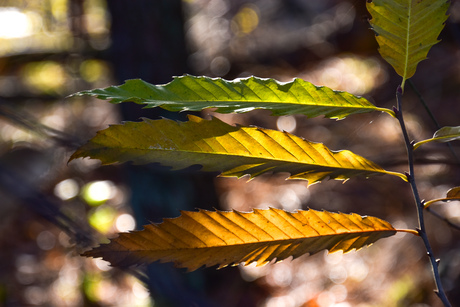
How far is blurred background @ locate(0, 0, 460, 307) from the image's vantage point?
2096mm

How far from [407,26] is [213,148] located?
32 cm

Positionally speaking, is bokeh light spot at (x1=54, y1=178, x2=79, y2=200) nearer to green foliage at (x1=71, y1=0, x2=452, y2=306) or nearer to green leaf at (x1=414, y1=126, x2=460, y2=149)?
green foliage at (x1=71, y1=0, x2=452, y2=306)

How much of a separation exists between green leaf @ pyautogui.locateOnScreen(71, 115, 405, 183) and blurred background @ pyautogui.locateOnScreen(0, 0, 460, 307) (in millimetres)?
872

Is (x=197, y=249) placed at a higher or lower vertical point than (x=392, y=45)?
lower

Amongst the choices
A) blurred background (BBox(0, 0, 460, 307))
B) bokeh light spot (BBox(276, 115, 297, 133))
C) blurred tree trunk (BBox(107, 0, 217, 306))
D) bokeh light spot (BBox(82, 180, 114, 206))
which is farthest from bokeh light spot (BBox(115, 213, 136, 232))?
bokeh light spot (BBox(276, 115, 297, 133))

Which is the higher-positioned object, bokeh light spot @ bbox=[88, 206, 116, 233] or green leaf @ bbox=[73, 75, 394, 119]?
green leaf @ bbox=[73, 75, 394, 119]

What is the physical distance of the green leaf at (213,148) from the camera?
0.60m

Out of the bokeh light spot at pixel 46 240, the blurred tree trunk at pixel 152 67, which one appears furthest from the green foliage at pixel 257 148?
the bokeh light spot at pixel 46 240

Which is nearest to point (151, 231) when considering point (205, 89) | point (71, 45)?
point (205, 89)

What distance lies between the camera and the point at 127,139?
604 millimetres

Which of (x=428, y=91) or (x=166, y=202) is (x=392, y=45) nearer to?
(x=166, y=202)

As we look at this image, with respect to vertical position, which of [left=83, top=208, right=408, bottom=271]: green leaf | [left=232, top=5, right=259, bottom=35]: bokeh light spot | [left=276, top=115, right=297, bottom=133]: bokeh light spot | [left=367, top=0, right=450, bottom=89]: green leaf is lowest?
[left=83, top=208, right=408, bottom=271]: green leaf

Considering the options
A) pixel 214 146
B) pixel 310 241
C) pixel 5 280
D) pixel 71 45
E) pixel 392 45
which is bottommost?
pixel 5 280

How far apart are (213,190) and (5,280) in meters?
1.65
